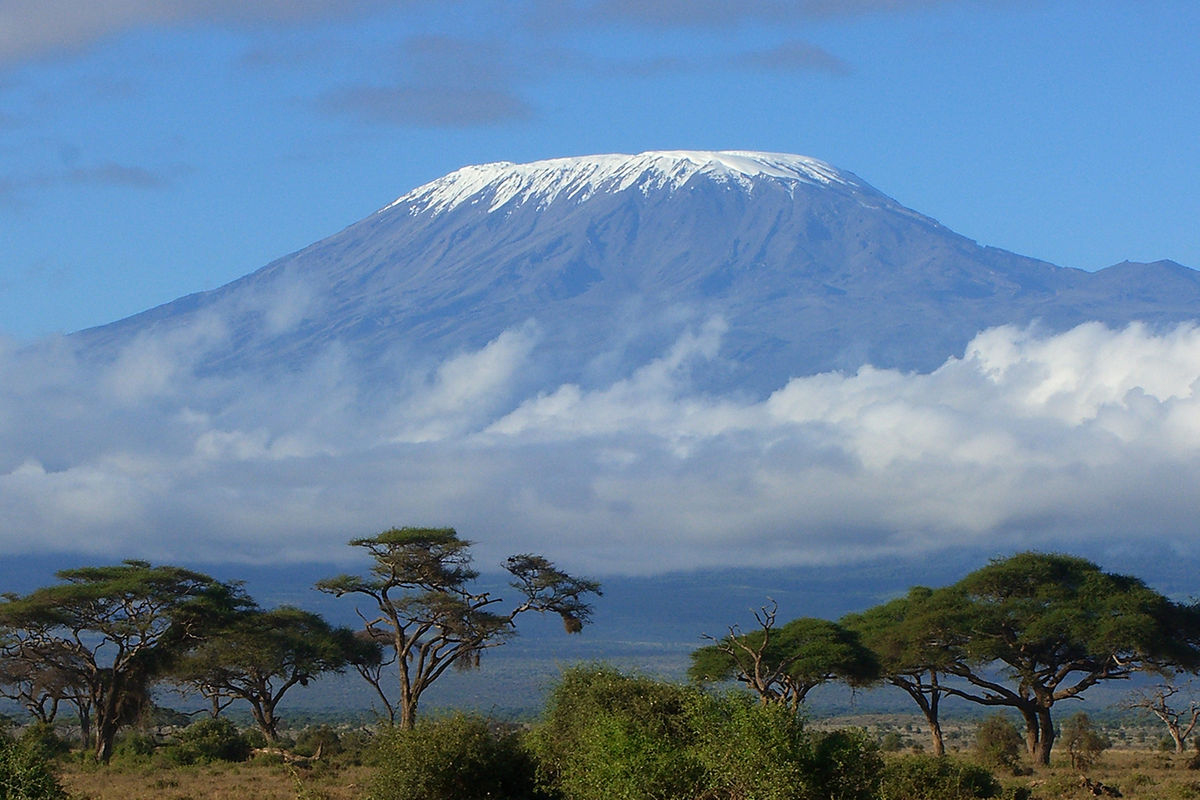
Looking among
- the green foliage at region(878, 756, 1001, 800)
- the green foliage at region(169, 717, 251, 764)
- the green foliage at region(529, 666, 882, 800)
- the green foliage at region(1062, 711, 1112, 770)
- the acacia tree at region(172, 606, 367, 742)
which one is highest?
the acacia tree at region(172, 606, 367, 742)

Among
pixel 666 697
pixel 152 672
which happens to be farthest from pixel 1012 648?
pixel 152 672

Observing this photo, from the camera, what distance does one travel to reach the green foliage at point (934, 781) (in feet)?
107

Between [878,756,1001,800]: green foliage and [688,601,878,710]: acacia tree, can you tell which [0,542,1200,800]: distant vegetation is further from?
[878,756,1001,800]: green foliage

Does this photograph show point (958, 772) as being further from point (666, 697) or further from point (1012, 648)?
point (1012, 648)

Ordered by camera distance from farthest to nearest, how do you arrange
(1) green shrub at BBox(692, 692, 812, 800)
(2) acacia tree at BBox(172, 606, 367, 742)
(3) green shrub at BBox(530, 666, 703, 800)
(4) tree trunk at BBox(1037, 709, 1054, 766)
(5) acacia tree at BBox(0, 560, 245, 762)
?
(2) acacia tree at BBox(172, 606, 367, 742), (5) acacia tree at BBox(0, 560, 245, 762), (4) tree trunk at BBox(1037, 709, 1054, 766), (3) green shrub at BBox(530, 666, 703, 800), (1) green shrub at BBox(692, 692, 812, 800)

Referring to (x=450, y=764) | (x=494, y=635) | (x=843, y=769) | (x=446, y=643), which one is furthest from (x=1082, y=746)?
(x=450, y=764)

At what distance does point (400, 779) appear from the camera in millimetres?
32219

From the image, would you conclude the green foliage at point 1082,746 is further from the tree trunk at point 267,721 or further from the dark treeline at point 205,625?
the tree trunk at point 267,721

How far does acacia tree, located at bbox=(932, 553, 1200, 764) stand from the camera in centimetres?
5503

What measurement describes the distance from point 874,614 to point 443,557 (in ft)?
62.6

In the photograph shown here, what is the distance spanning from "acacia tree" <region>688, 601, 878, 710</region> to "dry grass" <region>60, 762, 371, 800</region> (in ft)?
47.6

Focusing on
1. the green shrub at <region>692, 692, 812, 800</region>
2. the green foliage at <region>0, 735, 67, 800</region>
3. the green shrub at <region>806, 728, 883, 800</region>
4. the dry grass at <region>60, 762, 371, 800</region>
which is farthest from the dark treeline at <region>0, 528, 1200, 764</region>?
the green shrub at <region>692, 692, 812, 800</region>

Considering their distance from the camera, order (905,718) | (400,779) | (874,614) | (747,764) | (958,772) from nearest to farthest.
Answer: (747,764) → (400,779) → (958,772) → (874,614) → (905,718)

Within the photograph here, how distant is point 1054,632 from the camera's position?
2202 inches
